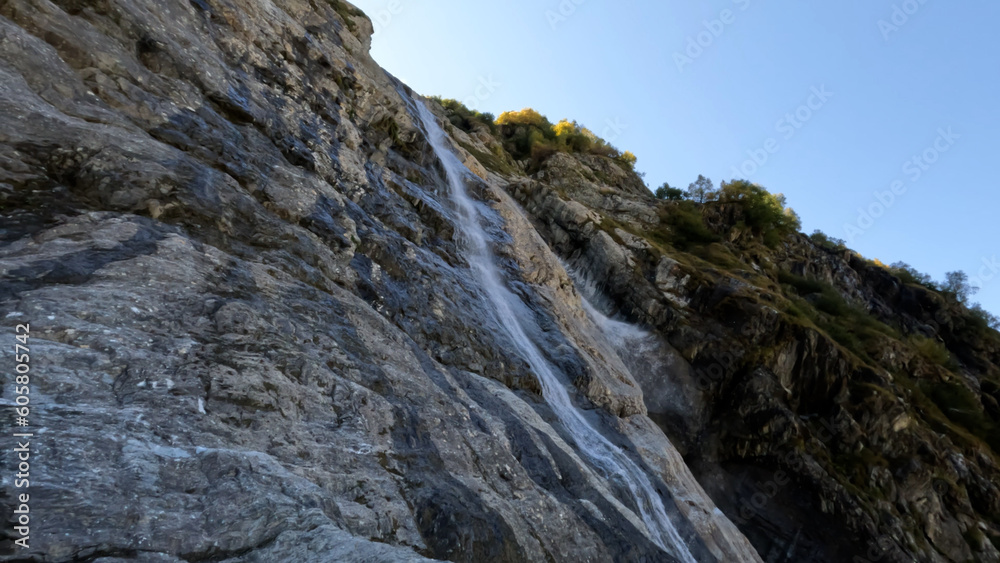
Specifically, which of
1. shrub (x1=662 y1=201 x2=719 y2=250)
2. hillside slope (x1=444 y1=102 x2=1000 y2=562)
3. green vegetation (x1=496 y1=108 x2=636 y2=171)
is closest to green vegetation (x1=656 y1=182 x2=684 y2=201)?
green vegetation (x1=496 y1=108 x2=636 y2=171)

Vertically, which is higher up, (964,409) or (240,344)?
(964,409)

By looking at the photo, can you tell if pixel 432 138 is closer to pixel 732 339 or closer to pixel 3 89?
pixel 732 339

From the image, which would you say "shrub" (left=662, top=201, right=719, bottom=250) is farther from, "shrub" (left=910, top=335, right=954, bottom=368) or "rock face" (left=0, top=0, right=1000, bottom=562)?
"shrub" (left=910, top=335, right=954, bottom=368)

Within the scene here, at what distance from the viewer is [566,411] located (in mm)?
13914

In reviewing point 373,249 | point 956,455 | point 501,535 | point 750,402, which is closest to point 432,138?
point 373,249

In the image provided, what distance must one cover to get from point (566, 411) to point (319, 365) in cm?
804

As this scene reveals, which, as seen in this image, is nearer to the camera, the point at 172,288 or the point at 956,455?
the point at 172,288

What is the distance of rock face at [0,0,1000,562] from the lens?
489 cm

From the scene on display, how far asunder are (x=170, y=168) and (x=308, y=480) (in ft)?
21.4

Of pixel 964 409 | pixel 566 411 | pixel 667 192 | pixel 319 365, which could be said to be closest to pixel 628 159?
pixel 667 192

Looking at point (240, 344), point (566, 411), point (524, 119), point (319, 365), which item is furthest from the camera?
point (524, 119)

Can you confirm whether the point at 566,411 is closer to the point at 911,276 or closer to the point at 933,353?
the point at 933,353

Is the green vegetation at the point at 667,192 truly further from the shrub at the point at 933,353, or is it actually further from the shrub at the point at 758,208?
the shrub at the point at 933,353

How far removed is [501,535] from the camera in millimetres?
7496
